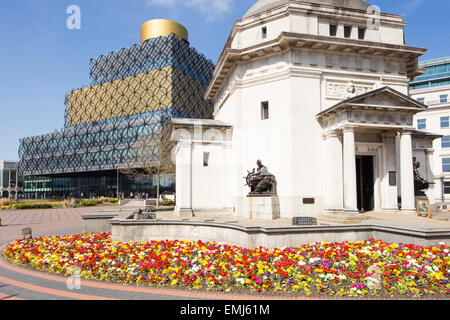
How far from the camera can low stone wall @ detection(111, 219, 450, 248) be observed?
11.0 meters

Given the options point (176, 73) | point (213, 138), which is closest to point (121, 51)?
point (176, 73)

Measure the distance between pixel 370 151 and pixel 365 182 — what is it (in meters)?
2.33

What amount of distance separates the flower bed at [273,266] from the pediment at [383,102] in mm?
8270

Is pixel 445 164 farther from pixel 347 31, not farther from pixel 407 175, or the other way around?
pixel 347 31

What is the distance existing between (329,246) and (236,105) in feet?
42.5

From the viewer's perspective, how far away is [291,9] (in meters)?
19.6

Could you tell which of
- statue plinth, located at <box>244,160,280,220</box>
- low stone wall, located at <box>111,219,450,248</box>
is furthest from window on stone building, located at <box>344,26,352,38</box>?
low stone wall, located at <box>111,219,450,248</box>

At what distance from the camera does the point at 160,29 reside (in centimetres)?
8806

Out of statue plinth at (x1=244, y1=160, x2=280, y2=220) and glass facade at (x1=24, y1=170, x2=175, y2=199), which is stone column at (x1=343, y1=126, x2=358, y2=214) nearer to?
statue plinth at (x1=244, y1=160, x2=280, y2=220)

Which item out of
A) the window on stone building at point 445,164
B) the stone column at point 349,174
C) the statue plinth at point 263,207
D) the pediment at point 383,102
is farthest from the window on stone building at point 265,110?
the window on stone building at point 445,164

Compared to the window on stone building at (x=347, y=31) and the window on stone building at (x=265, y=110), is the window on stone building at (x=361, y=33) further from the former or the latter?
the window on stone building at (x=265, y=110)

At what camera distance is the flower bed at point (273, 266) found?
7.93 metres

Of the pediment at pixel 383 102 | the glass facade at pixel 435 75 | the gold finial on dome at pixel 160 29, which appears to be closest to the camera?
the pediment at pixel 383 102

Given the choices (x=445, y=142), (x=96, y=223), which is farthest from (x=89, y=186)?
(x=445, y=142)
